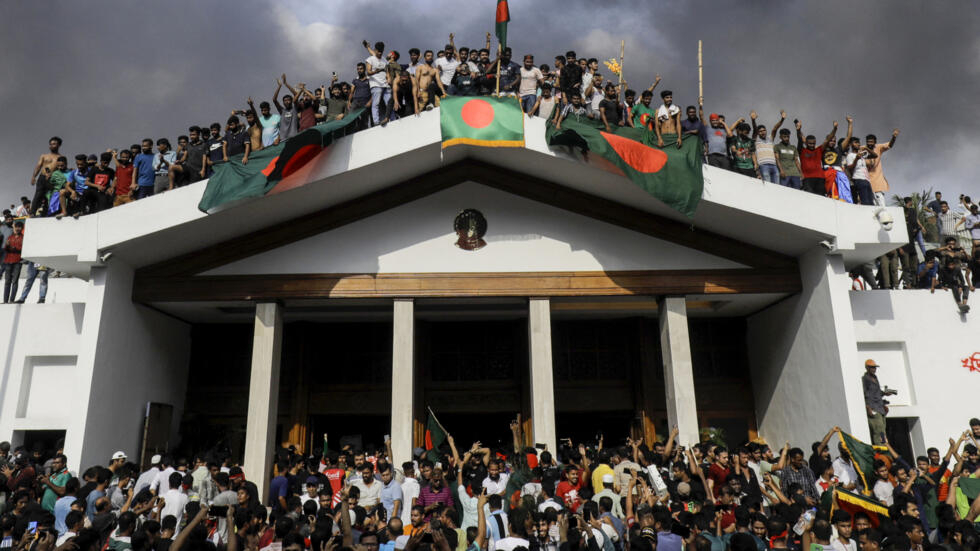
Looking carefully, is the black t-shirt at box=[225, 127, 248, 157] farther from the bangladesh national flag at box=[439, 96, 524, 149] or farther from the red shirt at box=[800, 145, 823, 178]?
the red shirt at box=[800, 145, 823, 178]

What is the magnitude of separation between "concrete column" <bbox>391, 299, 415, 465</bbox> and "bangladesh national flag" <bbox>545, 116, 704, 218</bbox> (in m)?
3.59

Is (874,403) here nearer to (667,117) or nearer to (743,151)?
(743,151)

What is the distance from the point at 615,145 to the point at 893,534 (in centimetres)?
631

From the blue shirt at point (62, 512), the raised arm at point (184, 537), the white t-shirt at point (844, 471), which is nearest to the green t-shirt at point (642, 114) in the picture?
the white t-shirt at point (844, 471)

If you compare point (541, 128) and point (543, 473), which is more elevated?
point (541, 128)

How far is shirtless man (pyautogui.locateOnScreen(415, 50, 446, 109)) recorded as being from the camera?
11.2m

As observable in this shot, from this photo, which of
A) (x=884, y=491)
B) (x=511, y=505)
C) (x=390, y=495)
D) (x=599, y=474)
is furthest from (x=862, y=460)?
(x=390, y=495)

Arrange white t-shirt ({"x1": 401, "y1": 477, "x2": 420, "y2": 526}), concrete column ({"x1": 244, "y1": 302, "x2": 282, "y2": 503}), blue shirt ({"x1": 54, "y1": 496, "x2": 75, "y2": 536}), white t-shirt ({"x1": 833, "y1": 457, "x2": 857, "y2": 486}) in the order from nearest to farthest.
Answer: blue shirt ({"x1": 54, "y1": 496, "x2": 75, "y2": 536}) < white t-shirt ({"x1": 401, "y1": 477, "x2": 420, "y2": 526}) < white t-shirt ({"x1": 833, "y1": 457, "x2": 857, "y2": 486}) < concrete column ({"x1": 244, "y1": 302, "x2": 282, "y2": 503})

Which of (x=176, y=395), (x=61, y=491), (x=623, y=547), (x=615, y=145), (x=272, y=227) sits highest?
(x=615, y=145)

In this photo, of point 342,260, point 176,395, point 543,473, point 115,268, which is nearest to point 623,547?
point 543,473

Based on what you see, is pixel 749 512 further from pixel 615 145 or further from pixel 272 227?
pixel 272 227

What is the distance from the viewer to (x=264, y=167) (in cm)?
1017

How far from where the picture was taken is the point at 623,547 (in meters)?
6.53

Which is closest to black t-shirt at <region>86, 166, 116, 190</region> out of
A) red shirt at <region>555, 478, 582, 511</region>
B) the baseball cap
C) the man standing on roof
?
red shirt at <region>555, 478, 582, 511</region>
